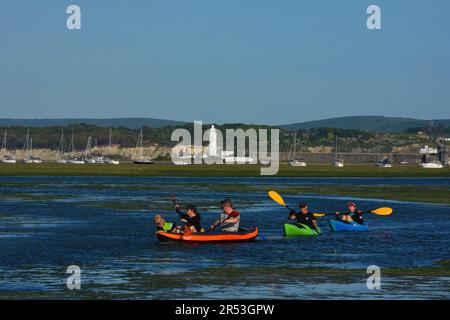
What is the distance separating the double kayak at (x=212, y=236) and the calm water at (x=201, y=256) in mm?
463

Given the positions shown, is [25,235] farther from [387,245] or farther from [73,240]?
[387,245]

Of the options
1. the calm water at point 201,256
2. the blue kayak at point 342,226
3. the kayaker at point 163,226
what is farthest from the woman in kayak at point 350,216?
the kayaker at point 163,226

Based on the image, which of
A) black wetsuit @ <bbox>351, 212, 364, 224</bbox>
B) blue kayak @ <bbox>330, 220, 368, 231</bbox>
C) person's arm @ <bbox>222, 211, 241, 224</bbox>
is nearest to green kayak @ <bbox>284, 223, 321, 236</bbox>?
blue kayak @ <bbox>330, 220, 368, 231</bbox>

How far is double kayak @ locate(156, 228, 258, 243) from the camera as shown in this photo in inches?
1667

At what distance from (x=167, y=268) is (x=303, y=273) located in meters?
4.58

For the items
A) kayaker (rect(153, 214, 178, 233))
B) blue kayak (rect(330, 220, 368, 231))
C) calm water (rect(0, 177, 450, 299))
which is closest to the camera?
calm water (rect(0, 177, 450, 299))

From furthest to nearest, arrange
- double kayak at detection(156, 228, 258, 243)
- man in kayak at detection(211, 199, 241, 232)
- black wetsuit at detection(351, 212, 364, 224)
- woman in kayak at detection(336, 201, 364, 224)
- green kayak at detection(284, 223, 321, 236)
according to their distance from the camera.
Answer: black wetsuit at detection(351, 212, 364, 224) < woman in kayak at detection(336, 201, 364, 224) < green kayak at detection(284, 223, 321, 236) < man in kayak at detection(211, 199, 241, 232) < double kayak at detection(156, 228, 258, 243)

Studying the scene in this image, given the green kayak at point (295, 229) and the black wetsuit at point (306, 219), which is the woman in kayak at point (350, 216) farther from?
the green kayak at point (295, 229)

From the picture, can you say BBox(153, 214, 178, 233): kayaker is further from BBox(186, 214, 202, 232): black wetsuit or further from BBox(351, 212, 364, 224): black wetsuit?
BBox(351, 212, 364, 224): black wetsuit

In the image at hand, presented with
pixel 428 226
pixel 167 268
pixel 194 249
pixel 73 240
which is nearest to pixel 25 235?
pixel 73 240

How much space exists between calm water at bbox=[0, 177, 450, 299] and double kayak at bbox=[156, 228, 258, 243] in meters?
0.46

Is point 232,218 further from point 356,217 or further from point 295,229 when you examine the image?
point 356,217

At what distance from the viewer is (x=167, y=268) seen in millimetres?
34438

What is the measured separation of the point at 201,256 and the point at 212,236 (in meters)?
4.66
